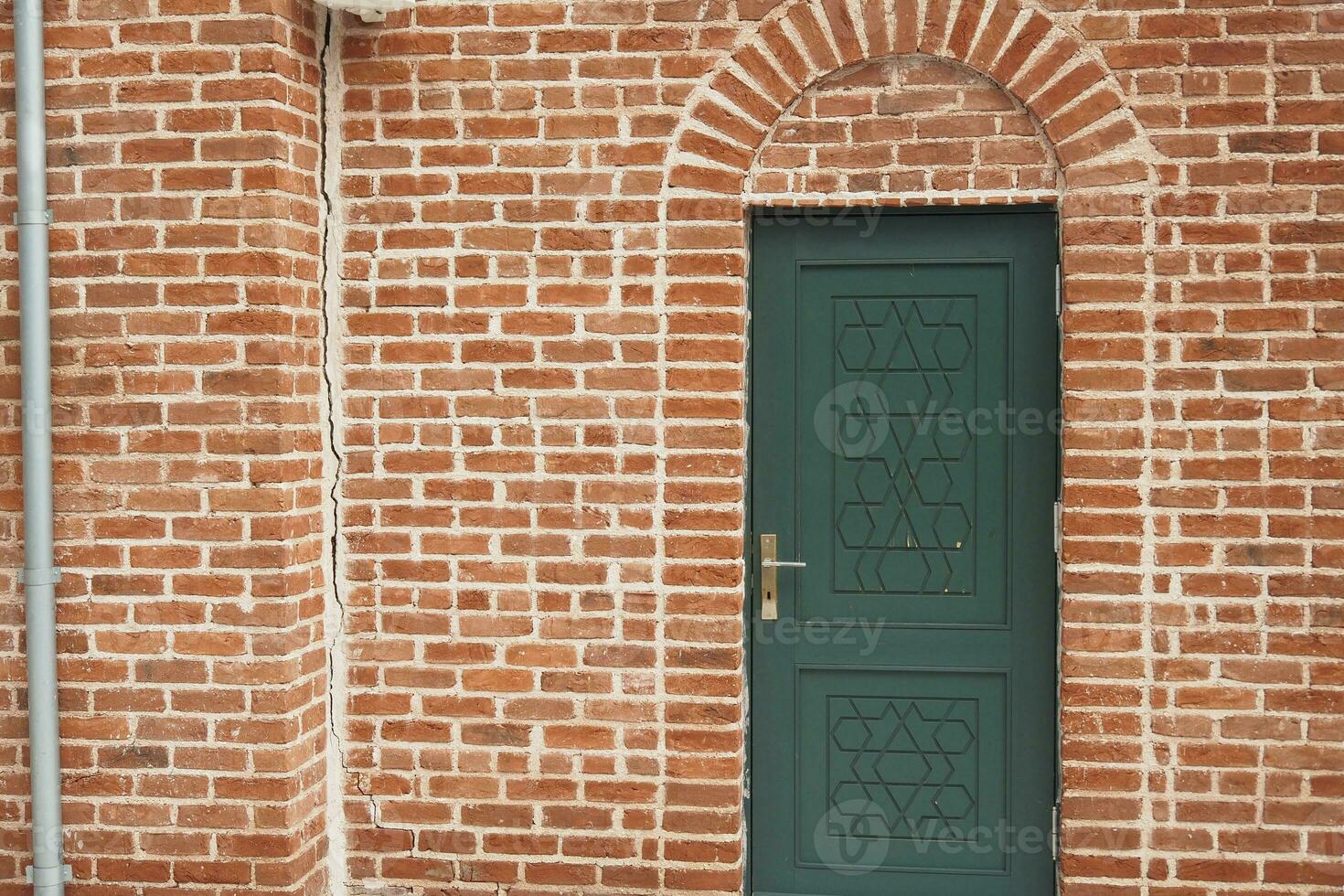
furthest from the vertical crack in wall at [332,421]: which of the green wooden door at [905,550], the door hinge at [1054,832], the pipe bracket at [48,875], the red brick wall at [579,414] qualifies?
the door hinge at [1054,832]

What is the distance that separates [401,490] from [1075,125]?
224 cm

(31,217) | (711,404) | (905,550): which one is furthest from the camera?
(905,550)

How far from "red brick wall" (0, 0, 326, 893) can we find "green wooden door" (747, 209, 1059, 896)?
1.42 metres

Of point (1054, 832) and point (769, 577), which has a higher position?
point (769, 577)

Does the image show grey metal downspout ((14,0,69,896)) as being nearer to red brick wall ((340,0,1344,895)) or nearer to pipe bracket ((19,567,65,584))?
pipe bracket ((19,567,65,584))

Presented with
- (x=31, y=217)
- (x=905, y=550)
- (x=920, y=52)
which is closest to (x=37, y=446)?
(x=31, y=217)

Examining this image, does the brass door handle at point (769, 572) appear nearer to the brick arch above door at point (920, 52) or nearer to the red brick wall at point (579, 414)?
the red brick wall at point (579, 414)

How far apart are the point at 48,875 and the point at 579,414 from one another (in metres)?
2.01

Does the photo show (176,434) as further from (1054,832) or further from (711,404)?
(1054,832)

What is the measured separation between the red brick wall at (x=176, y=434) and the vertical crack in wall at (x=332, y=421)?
0.15m

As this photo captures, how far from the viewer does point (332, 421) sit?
377cm

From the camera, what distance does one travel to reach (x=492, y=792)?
374cm

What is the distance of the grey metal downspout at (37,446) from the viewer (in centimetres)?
349

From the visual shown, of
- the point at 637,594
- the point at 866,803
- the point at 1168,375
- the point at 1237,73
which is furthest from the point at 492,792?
the point at 1237,73
